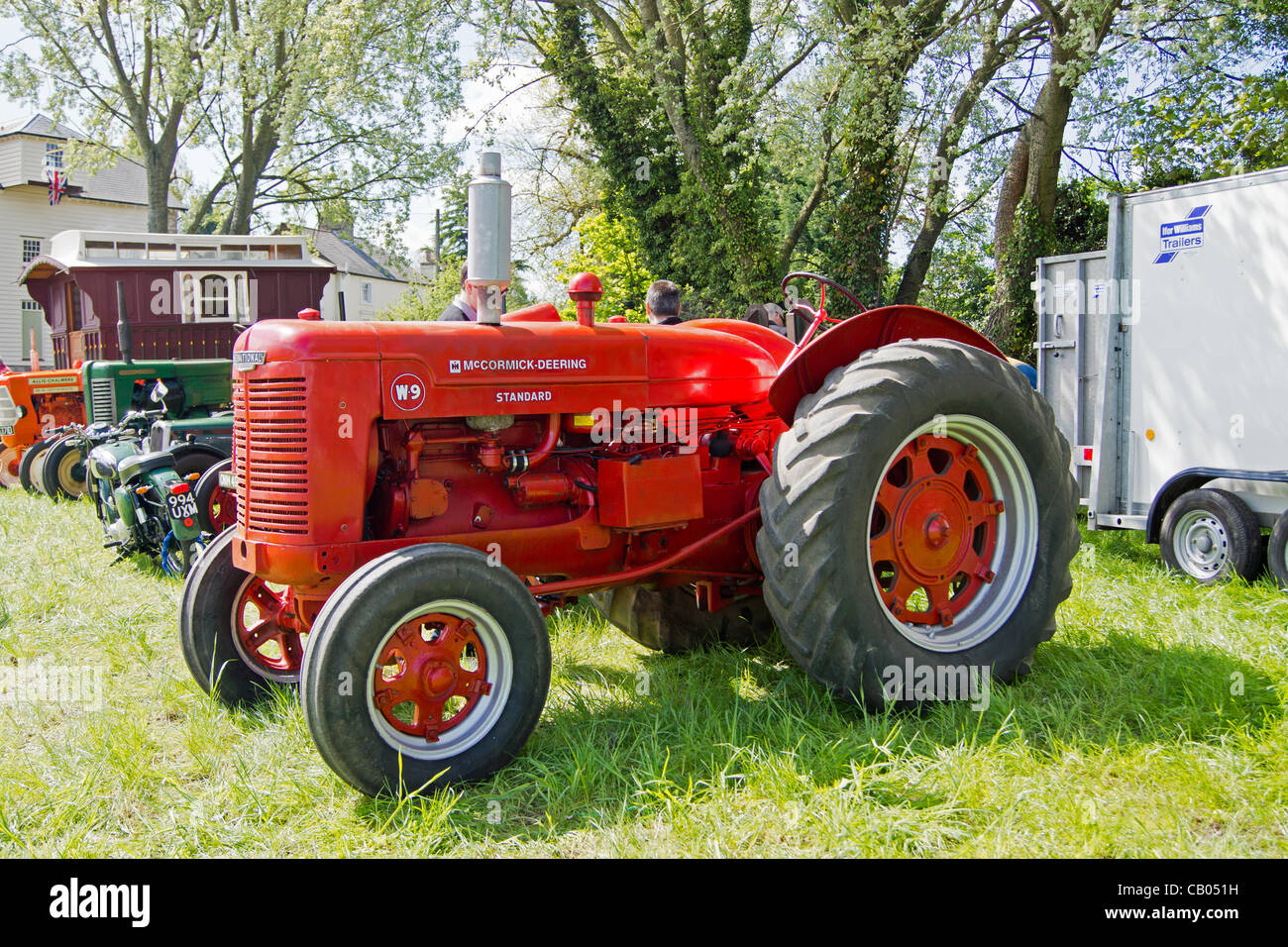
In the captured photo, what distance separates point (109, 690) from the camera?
4215 millimetres

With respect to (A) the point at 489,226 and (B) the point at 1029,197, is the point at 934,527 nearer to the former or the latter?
(A) the point at 489,226

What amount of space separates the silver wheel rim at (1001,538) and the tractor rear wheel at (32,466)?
10.5 meters

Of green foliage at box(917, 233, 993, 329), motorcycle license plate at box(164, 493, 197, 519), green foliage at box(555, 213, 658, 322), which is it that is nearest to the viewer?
motorcycle license plate at box(164, 493, 197, 519)

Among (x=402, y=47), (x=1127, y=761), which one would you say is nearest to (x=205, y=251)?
(x=402, y=47)

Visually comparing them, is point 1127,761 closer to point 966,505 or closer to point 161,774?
point 966,505

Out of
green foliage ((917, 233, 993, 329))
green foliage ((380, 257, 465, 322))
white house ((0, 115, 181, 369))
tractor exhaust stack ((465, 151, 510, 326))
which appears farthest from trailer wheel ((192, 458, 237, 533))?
white house ((0, 115, 181, 369))

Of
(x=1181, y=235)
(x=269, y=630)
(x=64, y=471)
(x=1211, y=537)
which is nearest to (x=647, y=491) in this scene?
(x=269, y=630)

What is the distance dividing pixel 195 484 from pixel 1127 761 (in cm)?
539

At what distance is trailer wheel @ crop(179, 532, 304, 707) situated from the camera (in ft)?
12.3

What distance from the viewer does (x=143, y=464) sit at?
6438 millimetres

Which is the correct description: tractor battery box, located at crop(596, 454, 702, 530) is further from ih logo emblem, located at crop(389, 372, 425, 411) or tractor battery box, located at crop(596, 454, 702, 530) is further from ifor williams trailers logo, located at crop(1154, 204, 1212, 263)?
ifor williams trailers logo, located at crop(1154, 204, 1212, 263)

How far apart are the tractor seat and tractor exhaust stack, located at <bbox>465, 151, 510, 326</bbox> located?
13.7 feet

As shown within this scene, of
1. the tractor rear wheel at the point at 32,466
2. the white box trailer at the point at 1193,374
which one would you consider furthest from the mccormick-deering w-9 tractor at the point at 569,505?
the tractor rear wheel at the point at 32,466

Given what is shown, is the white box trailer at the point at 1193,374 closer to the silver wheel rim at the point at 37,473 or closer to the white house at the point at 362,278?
the silver wheel rim at the point at 37,473
